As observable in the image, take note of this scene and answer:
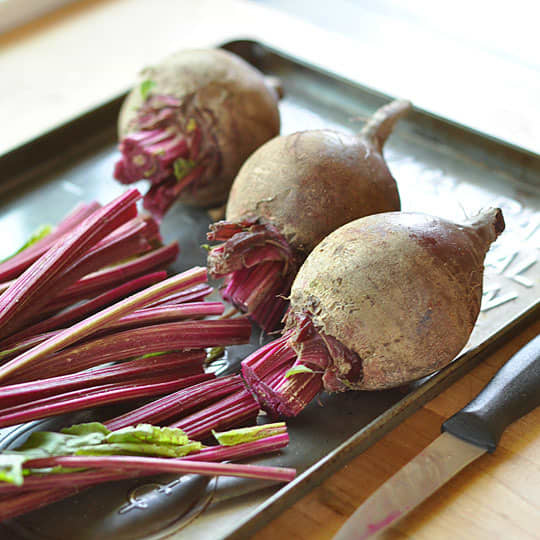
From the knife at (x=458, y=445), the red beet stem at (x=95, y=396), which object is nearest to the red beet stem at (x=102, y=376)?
the red beet stem at (x=95, y=396)

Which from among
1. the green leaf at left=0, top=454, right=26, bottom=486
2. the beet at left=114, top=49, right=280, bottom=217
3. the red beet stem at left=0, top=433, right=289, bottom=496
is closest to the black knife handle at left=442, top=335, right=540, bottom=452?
the red beet stem at left=0, top=433, right=289, bottom=496

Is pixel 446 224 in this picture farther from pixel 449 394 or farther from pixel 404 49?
pixel 404 49

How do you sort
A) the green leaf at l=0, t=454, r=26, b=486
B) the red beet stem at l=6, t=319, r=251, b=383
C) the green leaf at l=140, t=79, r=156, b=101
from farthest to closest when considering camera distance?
the green leaf at l=140, t=79, r=156, b=101 → the red beet stem at l=6, t=319, r=251, b=383 → the green leaf at l=0, t=454, r=26, b=486

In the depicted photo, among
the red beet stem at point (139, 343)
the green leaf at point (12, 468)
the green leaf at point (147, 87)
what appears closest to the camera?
the green leaf at point (12, 468)

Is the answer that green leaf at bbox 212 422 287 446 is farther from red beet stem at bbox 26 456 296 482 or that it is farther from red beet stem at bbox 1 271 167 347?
red beet stem at bbox 1 271 167 347

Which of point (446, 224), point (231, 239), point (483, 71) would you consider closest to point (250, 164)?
point (231, 239)

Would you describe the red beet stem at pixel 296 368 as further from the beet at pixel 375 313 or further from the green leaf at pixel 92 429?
the green leaf at pixel 92 429

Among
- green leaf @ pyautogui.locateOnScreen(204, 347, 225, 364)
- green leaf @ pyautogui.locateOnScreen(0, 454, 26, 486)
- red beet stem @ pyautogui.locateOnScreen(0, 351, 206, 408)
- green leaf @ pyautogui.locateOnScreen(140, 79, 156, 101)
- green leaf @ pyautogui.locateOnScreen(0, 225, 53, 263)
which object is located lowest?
green leaf @ pyautogui.locateOnScreen(204, 347, 225, 364)
